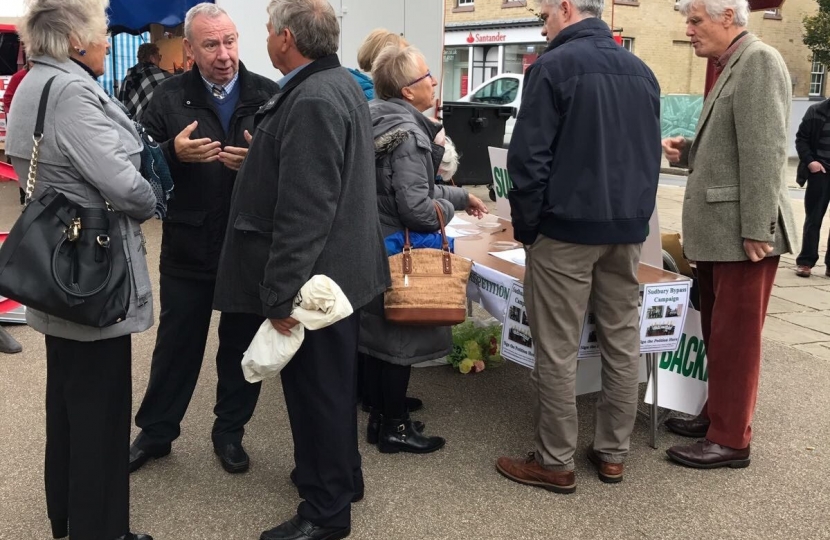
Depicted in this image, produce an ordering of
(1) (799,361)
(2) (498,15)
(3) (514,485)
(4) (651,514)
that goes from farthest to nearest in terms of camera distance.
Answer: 1. (2) (498,15)
2. (1) (799,361)
3. (3) (514,485)
4. (4) (651,514)

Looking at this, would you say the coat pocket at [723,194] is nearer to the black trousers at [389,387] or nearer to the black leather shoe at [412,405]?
the black trousers at [389,387]

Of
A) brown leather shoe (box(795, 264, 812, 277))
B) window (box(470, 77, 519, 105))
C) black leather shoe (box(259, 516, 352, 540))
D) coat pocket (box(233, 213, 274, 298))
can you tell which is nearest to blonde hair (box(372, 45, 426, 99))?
coat pocket (box(233, 213, 274, 298))

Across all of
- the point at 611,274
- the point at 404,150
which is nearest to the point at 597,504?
the point at 611,274

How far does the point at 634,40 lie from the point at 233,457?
28.4 m

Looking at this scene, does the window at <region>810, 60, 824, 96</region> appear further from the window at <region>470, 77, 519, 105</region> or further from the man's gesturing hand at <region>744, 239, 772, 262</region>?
the man's gesturing hand at <region>744, 239, 772, 262</region>

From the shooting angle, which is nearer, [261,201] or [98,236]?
[98,236]

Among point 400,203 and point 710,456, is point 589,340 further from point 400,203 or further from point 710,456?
point 400,203

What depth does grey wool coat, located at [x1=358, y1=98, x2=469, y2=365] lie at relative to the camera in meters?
3.21

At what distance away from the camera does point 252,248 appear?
2.59 m

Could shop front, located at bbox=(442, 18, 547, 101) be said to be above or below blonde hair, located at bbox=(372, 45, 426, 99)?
above

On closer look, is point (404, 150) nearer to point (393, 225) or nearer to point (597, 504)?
point (393, 225)

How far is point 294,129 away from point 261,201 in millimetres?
285

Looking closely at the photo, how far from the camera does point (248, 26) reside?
7027mm

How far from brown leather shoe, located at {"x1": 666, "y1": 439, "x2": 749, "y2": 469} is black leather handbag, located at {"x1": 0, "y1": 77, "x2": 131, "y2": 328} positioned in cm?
241
